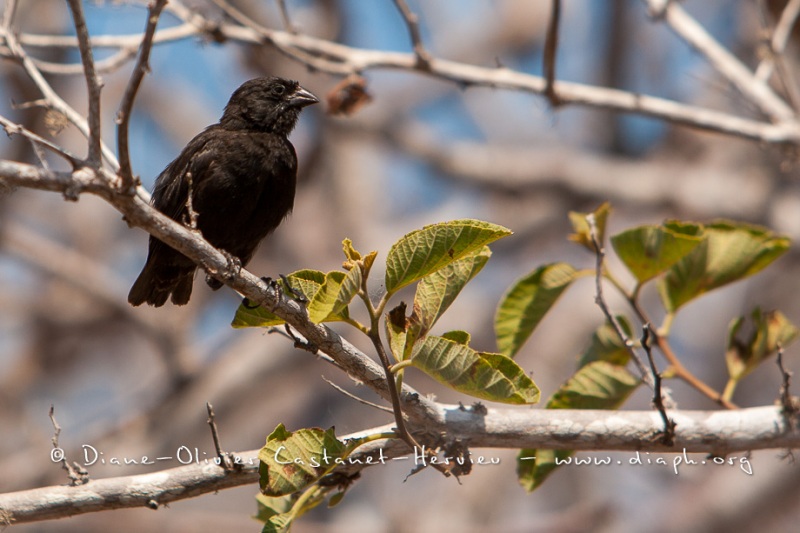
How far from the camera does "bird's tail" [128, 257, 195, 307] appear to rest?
3.95 m

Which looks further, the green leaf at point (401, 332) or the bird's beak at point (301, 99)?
the bird's beak at point (301, 99)

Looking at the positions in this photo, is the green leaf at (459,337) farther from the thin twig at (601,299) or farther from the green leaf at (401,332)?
the thin twig at (601,299)

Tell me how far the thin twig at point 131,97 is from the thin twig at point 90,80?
69mm

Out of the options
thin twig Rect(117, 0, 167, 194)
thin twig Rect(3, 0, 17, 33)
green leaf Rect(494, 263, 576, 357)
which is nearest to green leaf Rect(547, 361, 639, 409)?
green leaf Rect(494, 263, 576, 357)

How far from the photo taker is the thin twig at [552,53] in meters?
4.12

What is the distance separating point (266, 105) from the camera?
14.6 ft

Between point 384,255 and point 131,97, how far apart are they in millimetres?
7087

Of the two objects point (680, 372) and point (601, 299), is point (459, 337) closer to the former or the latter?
point (601, 299)

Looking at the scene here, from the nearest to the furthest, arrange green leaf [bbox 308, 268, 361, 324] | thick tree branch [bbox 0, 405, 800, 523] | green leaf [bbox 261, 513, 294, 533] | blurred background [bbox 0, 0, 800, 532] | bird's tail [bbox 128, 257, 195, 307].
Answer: green leaf [bbox 308, 268, 361, 324]
green leaf [bbox 261, 513, 294, 533]
thick tree branch [bbox 0, 405, 800, 523]
bird's tail [bbox 128, 257, 195, 307]
blurred background [bbox 0, 0, 800, 532]

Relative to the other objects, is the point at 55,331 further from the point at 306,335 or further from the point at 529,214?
the point at 306,335

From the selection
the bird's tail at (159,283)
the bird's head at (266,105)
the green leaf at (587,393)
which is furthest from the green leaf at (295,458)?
the bird's head at (266,105)

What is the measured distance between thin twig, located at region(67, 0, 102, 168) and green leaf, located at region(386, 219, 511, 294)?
2.54 ft

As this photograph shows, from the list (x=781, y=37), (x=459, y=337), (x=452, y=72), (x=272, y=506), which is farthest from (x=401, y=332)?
(x=781, y=37)

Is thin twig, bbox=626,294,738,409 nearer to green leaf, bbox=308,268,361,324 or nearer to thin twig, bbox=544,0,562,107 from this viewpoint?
green leaf, bbox=308,268,361,324
